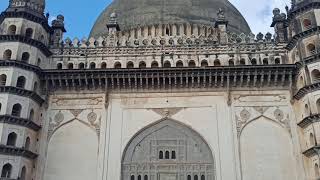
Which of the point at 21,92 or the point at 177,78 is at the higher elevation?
the point at 177,78

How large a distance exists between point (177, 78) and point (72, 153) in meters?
4.62

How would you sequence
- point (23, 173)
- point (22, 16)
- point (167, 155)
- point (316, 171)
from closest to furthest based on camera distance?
point (316, 171)
point (23, 173)
point (167, 155)
point (22, 16)

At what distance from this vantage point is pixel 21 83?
16375mm

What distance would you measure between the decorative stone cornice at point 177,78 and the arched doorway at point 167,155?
155 centimetres

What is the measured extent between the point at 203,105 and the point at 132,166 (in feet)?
11.0

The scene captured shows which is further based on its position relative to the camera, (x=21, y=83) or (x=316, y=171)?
(x=21, y=83)

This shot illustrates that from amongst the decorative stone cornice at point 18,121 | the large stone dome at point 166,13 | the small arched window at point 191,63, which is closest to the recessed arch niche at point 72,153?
the decorative stone cornice at point 18,121

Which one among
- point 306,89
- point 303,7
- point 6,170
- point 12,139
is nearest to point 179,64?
point 306,89

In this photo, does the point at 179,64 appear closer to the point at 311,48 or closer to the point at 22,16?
the point at 311,48

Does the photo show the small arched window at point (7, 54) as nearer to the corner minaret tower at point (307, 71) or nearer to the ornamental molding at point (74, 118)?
the ornamental molding at point (74, 118)

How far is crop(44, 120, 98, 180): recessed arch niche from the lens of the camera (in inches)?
617

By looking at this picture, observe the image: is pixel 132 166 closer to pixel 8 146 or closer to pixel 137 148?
pixel 137 148

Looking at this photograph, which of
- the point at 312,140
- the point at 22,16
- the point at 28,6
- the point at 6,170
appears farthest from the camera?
the point at 28,6

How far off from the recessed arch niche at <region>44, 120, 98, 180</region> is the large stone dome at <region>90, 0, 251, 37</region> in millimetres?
6538
